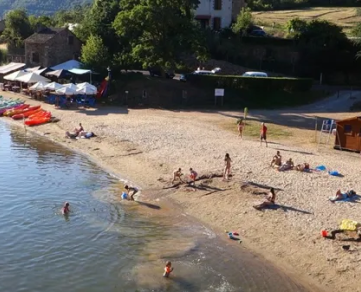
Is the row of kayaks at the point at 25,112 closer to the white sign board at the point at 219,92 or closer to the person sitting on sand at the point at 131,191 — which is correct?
the white sign board at the point at 219,92

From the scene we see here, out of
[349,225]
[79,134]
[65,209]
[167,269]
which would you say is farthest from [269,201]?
[79,134]

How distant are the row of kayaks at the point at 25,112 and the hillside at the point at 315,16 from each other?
115ft

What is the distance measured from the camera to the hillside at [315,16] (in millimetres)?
72812

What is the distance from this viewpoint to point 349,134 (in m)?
30.5

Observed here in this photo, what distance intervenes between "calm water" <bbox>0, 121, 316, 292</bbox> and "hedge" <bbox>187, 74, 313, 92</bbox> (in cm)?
2331

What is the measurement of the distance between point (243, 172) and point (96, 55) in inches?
1078

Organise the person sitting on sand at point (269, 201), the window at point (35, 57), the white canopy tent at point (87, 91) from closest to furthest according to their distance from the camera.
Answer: the person sitting on sand at point (269, 201), the white canopy tent at point (87, 91), the window at point (35, 57)

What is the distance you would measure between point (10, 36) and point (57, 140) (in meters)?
42.5

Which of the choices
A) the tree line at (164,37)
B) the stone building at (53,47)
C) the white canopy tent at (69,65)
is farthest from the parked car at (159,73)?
the stone building at (53,47)

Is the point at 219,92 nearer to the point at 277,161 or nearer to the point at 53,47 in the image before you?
the point at 277,161

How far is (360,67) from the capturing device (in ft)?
180

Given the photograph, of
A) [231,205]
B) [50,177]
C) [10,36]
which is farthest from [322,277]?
[10,36]

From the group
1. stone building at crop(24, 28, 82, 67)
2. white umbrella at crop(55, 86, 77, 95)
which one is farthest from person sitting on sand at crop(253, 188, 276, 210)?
stone building at crop(24, 28, 82, 67)

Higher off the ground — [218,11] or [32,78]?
[218,11]
